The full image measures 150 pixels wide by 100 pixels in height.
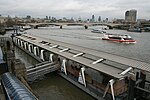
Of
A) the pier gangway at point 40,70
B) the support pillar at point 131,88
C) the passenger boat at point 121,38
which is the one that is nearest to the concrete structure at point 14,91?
the pier gangway at point 40,70

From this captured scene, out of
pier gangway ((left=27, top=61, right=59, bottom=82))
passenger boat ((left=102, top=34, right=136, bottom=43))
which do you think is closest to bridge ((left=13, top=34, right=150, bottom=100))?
pier gangway ((left=27, top=61, right=59, bottom=82))

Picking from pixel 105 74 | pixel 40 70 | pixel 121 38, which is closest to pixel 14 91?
pixel 105 74

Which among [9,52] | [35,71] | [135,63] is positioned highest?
[9,52]

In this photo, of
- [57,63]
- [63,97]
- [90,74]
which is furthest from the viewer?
[57,63]

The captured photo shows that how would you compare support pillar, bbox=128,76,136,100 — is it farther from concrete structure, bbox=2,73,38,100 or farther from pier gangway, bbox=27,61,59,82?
pier gangway, bbox=27,61,59,82

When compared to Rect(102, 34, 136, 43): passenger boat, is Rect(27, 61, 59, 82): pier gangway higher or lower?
lower

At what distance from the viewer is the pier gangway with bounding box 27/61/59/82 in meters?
15.6

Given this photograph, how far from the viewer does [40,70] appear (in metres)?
16.5

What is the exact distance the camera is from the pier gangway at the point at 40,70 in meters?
15.6

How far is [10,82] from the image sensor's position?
10.4 meters

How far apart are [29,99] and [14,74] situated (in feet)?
16.9

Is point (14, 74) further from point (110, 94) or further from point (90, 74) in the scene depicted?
point (110, 94)

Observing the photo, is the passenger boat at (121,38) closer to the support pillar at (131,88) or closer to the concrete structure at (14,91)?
the support pillar at (131,88)

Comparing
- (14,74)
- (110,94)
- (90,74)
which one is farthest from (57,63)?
(110,94)
